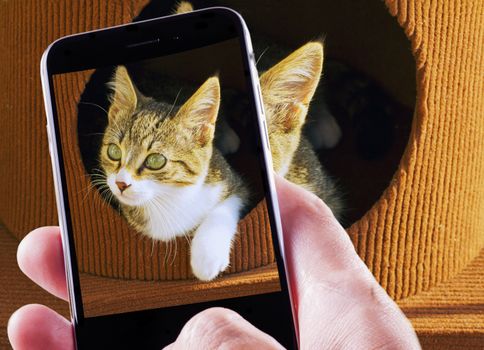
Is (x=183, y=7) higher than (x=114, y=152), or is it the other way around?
(x=183, y=7)

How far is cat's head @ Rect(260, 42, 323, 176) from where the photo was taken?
70 cm

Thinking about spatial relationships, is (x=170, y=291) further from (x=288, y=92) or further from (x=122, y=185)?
(x=288, y=92)

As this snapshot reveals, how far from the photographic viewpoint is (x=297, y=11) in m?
0.77

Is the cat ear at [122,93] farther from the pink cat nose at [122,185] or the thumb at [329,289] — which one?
the thumb at [329,289]

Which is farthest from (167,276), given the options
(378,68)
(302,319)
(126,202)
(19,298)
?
(378,68)

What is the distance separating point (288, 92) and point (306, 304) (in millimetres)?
353

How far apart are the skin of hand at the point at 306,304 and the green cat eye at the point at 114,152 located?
99 mm

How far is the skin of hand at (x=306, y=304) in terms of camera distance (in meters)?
0.35

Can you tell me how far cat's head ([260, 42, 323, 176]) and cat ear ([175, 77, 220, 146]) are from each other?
178 millimetres

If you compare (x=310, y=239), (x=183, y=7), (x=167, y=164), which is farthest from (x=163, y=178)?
(x=183, y=7)

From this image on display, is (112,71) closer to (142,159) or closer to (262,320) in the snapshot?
(142,159)

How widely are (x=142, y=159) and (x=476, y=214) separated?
46 centimetres

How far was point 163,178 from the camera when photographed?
0.55m

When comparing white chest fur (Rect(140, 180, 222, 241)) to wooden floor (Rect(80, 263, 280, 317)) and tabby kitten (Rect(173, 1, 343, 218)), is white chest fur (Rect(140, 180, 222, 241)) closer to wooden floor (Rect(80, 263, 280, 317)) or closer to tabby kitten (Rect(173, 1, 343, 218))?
wooden floor (Rect(80, 263, 280, 317))
